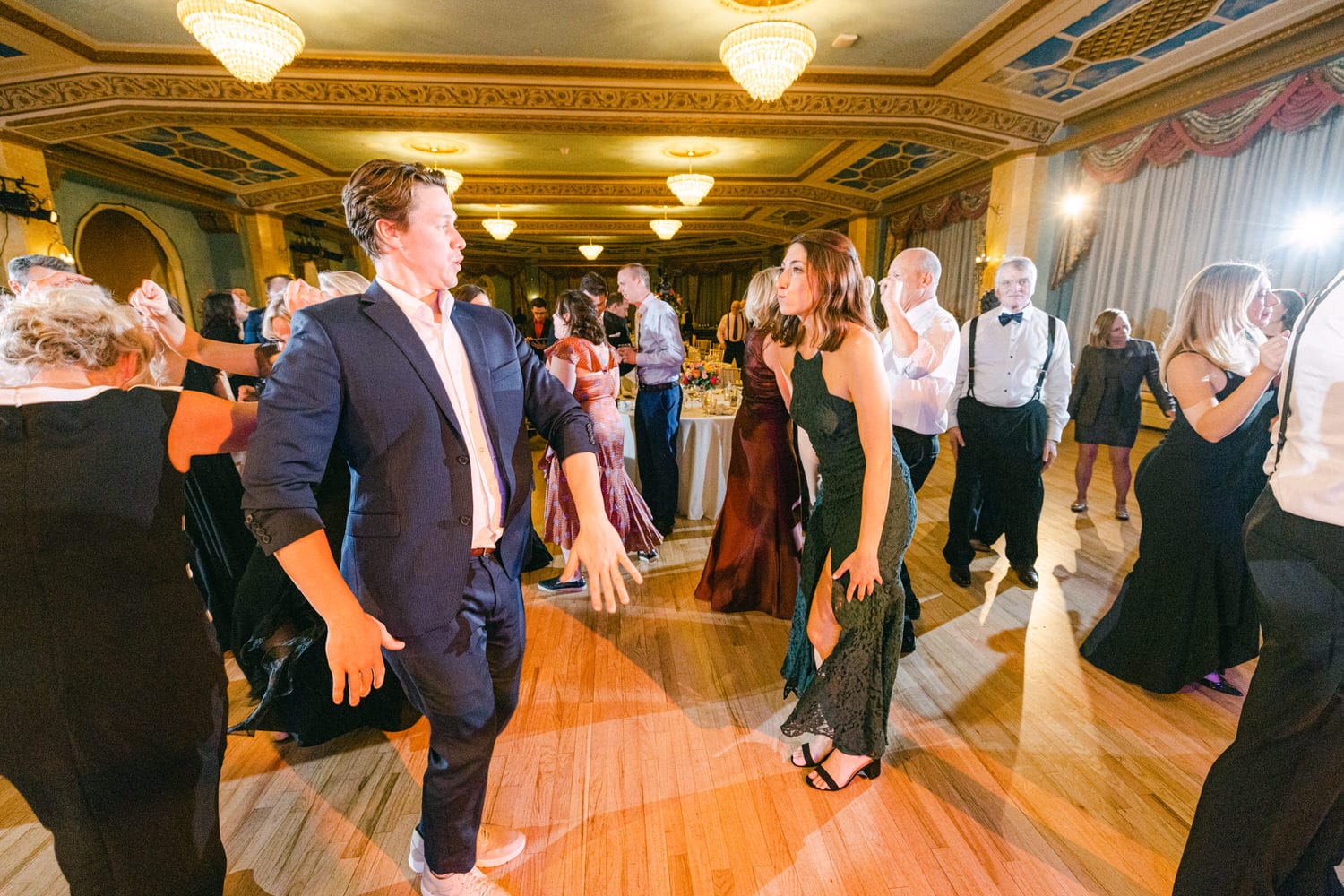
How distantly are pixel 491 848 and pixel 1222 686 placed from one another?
8.97ft

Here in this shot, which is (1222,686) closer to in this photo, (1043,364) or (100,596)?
(1043,364)

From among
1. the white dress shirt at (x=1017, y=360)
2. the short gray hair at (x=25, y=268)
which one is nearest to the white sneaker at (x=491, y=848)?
the short gray hair at (x=25, y=268)

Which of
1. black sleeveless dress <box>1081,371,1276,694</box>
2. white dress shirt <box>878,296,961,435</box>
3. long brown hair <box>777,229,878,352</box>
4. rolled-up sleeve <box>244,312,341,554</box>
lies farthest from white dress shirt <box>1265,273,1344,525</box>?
rolled-up sleeve <box>244,312,341,554</box>

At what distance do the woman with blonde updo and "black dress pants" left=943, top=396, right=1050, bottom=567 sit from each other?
321 centimetres

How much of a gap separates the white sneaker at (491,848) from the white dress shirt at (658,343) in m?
2.60

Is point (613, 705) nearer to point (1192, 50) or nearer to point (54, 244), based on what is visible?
point (1192, 50)

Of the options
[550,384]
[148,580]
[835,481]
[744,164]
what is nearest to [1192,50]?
[744,164]

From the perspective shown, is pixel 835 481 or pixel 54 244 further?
pixel 54 244

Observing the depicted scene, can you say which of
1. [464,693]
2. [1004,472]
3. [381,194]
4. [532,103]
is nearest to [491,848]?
[464,693]

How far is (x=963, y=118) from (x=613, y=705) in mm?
6804

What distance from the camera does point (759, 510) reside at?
2.84 metres

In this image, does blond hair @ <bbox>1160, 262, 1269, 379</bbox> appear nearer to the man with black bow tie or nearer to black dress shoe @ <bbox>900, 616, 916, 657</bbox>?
the man with black bow tie

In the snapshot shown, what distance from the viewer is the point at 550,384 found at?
1.30 meters

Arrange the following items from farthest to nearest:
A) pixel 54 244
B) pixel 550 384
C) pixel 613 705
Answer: pixel 54 244
pixel 613 705
pixel 550 384
